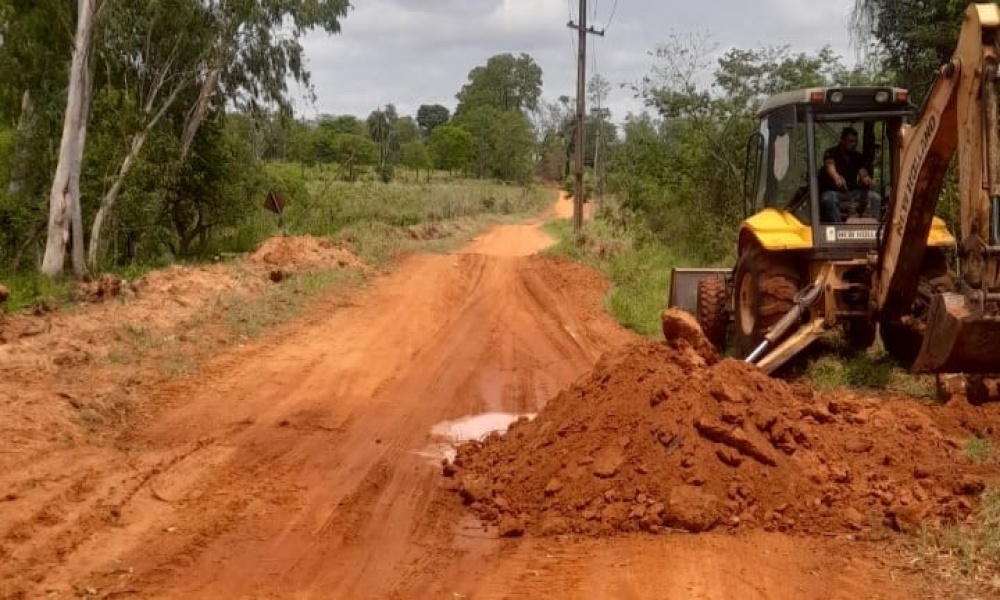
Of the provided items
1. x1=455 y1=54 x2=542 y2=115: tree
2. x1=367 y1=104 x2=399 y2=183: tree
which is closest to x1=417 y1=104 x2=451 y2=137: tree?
x1=455 y1=54 x2=542 y2=115: tree

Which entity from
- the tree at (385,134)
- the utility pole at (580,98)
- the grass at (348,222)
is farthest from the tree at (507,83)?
the utility pole at (580,98)

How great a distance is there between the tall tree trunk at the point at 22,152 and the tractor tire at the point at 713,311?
16.3 m

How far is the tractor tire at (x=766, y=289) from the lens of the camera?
28.2ft

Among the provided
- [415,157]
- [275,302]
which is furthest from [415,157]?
[275,302]

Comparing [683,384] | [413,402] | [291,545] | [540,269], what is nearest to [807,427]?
[683,384]

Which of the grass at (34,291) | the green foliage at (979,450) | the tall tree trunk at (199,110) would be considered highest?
the tall tree trunk at (199,110)

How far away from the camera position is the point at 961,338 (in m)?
5.68

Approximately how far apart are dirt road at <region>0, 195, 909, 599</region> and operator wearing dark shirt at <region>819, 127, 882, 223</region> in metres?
3.15

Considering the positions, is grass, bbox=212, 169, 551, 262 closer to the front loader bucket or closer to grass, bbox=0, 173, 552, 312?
grass, bbox=0, 173, 552, 312

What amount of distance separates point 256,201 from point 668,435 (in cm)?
2233

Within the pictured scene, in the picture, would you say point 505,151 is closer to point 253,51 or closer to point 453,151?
point 453,151

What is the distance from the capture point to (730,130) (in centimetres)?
1914

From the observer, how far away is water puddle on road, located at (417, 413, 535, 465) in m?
6.97

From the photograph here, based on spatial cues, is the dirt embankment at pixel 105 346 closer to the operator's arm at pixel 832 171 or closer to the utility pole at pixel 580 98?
the operator's arm at pixel 832 171
